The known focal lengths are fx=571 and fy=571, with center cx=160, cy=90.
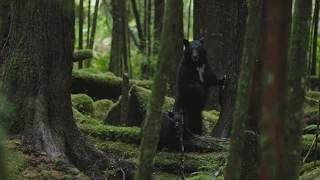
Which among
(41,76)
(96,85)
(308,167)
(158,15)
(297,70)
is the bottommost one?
(308,167)

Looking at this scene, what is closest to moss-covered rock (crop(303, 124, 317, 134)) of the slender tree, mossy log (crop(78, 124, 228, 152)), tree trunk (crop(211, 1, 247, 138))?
tree trunk (crop(211, 1, 247, 138))

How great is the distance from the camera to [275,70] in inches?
108

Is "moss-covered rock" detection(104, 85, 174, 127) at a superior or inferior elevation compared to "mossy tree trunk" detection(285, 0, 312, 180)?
inferior

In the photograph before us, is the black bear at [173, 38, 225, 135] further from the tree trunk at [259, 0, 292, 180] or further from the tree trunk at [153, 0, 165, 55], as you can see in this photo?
the tree trunk at [259, 0, 292, 180]

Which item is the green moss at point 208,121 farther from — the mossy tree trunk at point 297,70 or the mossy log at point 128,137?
the mossy tree trunk at point 297,70

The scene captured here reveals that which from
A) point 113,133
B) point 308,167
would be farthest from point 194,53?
point 308,167

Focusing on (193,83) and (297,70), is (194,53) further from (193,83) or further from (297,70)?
(297,70)

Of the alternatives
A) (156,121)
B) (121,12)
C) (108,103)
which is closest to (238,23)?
(156,121)

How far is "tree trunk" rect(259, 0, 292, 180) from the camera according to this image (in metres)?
2.66

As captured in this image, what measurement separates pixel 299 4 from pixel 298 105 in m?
0.64

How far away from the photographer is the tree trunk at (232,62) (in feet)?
27.3

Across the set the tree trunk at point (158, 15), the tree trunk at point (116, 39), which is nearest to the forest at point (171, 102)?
the tree trunk at point (116, 39)

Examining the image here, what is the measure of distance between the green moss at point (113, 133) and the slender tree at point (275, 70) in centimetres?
643

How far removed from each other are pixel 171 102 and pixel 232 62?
2997mm
